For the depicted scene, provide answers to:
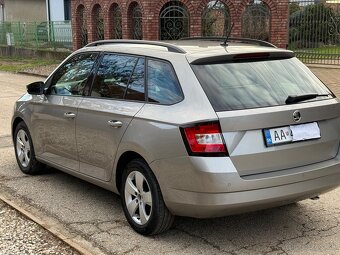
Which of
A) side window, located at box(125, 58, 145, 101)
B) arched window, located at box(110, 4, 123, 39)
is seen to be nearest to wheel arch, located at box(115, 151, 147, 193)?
side window, located at box(125, 58, 145, 101)

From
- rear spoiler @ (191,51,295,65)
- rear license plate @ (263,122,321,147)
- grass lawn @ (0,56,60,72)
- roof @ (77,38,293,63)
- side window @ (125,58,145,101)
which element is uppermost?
roof @ (77,38,293,63)

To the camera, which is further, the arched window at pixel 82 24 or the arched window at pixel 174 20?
the arched window at pixel 82 24

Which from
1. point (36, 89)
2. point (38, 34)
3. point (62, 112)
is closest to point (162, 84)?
point (62, 112)

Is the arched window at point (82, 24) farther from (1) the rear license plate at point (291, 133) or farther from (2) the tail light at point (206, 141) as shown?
(2) the tail light at point (206, 141)

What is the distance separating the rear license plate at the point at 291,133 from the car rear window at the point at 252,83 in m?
0.22

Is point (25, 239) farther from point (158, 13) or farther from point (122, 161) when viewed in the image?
point (158, 13)

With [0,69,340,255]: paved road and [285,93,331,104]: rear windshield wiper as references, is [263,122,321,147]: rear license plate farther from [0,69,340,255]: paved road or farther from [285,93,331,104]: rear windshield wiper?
[0,69,340,255]: paved road

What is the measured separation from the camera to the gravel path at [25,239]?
433cm

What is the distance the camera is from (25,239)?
4559 mm

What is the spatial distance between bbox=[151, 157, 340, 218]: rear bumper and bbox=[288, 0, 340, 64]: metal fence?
13422mm

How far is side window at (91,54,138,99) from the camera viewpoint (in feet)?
16.2

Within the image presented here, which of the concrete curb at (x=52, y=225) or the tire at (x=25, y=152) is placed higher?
the tire at (x=25, y=152)

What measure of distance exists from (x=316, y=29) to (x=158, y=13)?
5.18 m

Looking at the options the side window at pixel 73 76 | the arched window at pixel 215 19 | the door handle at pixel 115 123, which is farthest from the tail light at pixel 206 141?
the arched window at pixel 215 19
